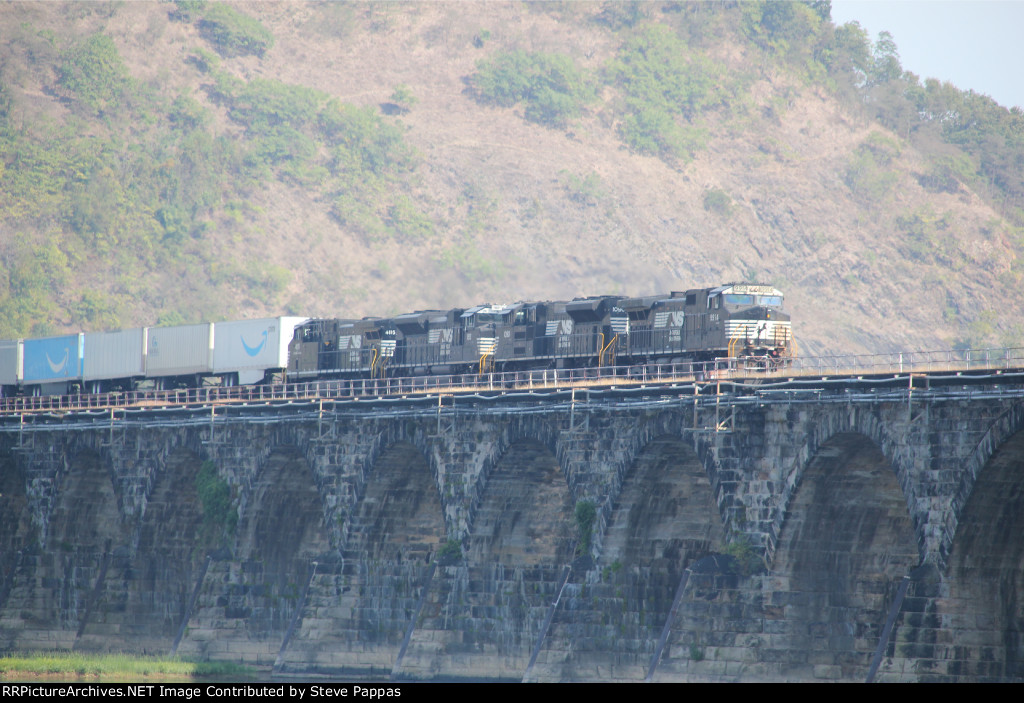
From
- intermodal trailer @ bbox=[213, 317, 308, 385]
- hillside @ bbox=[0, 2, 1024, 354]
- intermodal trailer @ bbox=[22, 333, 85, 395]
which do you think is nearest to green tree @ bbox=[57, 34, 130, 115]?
hillside @ bbox=[0, 2, 1024, 354]

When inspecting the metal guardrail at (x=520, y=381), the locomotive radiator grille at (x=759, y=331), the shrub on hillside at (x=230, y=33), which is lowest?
the metal guardrail at (x=520, y=381)

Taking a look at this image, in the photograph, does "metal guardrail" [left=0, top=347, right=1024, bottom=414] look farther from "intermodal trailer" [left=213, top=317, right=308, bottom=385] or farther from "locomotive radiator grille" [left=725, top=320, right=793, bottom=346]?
"intermodal trailer" [left=213, top=317, right=308, bottom=385]

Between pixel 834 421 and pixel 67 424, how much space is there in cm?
4631

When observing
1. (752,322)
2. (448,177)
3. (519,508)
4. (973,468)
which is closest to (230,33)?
(448,177)

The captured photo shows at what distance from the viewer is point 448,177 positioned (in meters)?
169

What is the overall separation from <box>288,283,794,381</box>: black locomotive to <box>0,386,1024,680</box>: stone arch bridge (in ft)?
18.6

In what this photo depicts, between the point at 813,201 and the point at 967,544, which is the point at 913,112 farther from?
the point at 967,544

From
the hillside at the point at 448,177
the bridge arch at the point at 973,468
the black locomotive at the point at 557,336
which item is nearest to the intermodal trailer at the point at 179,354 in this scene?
the black locomotive at the point at 557,336

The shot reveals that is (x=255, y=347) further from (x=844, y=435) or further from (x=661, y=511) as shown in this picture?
(x=844, y=435)

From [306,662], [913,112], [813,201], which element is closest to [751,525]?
[306,662]

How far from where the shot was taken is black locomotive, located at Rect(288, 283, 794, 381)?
177ft

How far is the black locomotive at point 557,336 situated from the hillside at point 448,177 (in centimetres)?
8482

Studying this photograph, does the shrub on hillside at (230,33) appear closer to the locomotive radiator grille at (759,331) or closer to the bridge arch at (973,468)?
the locomotive radiator grille at (759,331)

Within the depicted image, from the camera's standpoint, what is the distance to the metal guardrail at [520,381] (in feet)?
149
